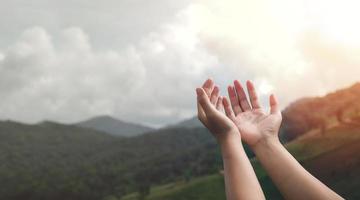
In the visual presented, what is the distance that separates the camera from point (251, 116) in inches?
219

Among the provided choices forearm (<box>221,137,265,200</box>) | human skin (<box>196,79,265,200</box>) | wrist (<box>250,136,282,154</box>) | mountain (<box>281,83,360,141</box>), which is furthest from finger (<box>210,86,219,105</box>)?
mountain (<box>281,83,360,141</box>)

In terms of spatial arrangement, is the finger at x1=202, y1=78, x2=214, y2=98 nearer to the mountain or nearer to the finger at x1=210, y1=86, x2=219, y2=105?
the finger at x1=210, y1=86, x2=219, y2=105

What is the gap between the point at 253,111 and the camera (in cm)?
564

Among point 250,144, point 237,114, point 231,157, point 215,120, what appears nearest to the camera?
point 231,157

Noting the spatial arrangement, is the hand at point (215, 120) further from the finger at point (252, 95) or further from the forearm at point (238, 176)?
the finger at point (252, 95)

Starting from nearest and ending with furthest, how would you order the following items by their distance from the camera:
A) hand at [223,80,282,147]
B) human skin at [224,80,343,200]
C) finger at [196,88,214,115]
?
human skin at [224,80,343,200], finger at [196,88,214,115], hand at [223,80,282,147]

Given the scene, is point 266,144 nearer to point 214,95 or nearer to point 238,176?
point 214,95

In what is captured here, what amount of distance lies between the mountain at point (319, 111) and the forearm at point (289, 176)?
128724mm

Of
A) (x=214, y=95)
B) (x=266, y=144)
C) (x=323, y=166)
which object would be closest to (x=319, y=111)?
(x=323, y=166)

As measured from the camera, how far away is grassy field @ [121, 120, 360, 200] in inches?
3524

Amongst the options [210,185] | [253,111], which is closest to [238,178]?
[253,111]

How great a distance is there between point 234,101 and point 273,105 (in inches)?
17.6

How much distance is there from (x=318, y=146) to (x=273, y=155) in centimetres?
11998

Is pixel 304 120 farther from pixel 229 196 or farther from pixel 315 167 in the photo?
pixel 229 196
